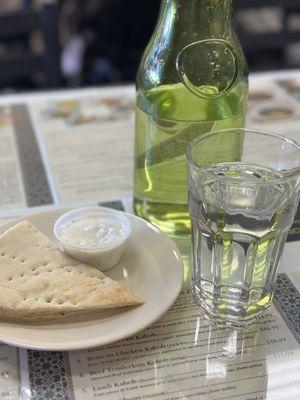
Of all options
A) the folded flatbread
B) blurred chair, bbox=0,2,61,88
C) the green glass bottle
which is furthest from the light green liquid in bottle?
blurred chair, bbox=0,2,61,88

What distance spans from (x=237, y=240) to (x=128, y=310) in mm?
111

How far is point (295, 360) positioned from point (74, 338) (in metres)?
0.18

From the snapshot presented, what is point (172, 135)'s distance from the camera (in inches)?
22.8

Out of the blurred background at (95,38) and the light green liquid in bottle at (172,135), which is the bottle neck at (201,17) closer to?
the light green liquid in bottle at (172,135)

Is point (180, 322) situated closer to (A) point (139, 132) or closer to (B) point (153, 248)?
(B) point (153, 248)

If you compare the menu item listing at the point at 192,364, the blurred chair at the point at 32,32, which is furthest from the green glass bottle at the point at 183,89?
the blurred chair at the point at 32,32

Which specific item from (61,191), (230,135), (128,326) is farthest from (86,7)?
(128,326)

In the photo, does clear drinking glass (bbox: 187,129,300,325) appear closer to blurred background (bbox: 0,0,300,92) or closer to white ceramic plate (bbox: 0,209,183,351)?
white ceramic plate (bbox: 0,209,183,351)

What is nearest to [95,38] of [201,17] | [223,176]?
[201,17]

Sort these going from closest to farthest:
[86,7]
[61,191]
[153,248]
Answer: [153,248], [61,191], [86,7]

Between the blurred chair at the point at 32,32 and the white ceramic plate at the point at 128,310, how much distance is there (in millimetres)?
652

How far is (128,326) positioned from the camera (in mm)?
440

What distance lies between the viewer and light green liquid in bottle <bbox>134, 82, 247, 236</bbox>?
57 cm

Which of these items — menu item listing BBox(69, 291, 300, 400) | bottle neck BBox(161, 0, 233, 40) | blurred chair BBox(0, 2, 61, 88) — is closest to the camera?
menu item listing BBox(69, 291, 300, 400)
